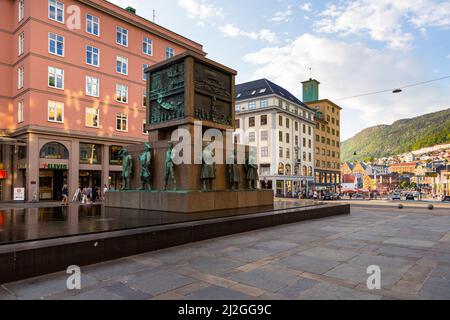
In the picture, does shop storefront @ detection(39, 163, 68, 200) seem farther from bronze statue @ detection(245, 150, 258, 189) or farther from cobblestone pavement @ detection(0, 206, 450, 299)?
cobblestone pavement @ detection(0, 206, 450, 299)

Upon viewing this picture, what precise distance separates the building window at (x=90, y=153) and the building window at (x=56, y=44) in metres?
10.3

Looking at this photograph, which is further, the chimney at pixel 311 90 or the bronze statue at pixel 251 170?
the chimney at pixel 311 90

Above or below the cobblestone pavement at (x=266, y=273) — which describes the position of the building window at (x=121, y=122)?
above

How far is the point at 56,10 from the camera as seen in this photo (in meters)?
33.5

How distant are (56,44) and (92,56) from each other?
13.7 ft

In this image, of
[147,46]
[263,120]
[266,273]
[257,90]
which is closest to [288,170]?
[263,120]

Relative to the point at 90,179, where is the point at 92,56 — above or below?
above

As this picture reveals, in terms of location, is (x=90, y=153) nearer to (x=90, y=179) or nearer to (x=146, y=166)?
(x=90, y=179)

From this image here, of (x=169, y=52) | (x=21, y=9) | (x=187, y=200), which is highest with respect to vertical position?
(x=169, y=52)

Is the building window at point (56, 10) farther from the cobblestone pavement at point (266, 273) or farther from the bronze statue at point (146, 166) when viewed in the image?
the cobblestone pavement at point (266, 273)

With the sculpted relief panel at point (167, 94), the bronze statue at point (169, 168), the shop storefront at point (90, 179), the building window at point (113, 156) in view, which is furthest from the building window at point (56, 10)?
the bronze statue at point (169, 168)

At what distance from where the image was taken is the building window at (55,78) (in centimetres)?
3287
